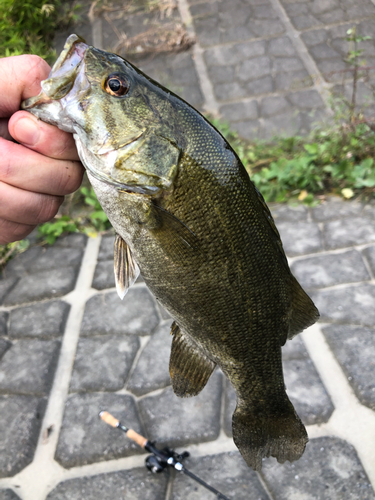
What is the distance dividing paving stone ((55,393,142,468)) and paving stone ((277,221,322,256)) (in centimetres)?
189

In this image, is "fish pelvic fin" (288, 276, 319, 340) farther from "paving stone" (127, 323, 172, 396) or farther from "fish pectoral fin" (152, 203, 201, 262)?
"paving stone" (127, 323, 172, 396)

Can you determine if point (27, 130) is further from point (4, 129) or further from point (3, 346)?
point (3, 346)

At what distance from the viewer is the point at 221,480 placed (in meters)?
2.62

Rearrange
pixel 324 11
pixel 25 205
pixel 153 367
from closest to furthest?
1. pixel 25 205
2. pixel 153 367
3. pixel 324 11

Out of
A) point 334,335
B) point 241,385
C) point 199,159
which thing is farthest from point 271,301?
point 334,335

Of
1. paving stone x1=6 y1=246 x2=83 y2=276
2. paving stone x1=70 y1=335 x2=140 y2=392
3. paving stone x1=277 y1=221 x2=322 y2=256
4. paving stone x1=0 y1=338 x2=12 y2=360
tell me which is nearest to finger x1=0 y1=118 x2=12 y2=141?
paving stone x1=70 y1=335 x2=140 y2=392

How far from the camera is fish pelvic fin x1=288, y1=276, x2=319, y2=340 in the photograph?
169 centimetres

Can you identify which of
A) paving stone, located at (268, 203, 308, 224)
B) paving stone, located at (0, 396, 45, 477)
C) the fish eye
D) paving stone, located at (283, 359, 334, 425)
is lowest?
paving stone, located at (283, 359, 334, 425)

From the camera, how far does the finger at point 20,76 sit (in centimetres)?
148

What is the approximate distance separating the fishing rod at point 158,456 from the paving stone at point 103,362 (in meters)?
0.39

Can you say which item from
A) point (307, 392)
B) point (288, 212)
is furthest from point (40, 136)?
point (288, 212)

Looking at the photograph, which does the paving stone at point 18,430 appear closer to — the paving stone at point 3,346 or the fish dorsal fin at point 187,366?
the paving stone at point 3,346

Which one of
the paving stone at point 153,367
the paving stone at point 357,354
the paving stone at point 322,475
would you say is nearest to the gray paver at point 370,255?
the paving stone at point 357,354

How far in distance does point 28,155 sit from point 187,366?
101 cm
